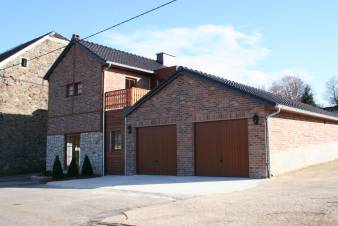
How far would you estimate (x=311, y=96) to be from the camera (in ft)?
150

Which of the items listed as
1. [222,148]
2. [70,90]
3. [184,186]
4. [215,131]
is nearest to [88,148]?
[70,90]

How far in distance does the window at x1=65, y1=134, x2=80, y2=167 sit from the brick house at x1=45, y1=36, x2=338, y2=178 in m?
0.06

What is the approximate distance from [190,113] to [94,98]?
265 inches

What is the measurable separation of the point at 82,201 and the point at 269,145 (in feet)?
23.9

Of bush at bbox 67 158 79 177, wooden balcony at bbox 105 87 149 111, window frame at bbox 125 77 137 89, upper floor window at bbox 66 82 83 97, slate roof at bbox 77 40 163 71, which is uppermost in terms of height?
slate roof at bbox 77 40 163 71

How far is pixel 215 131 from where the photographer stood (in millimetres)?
16062

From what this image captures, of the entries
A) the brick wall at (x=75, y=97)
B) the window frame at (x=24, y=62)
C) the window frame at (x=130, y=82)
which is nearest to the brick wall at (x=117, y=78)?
the window frame at (x=130, y=82)

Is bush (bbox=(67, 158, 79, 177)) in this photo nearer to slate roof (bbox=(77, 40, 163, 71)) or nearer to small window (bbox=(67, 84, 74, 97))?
small window (bbox=(67, 84, 74, 97))

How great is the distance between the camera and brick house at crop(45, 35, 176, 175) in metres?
20.4

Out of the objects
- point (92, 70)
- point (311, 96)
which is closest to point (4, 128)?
point (92, 70)

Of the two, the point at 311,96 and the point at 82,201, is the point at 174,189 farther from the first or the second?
the point at 311,96

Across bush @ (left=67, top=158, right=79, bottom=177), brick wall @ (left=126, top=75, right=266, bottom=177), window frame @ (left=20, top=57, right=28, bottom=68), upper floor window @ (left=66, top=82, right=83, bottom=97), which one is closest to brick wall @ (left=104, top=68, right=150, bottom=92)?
upper floor window @ (left=66, top=82, right=83, bottom=97)

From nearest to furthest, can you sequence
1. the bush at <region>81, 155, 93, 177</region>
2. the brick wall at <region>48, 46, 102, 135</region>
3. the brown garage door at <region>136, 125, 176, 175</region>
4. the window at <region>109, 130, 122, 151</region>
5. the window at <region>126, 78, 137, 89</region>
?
the brown garage door at <region>136, 125, 176, 175</region>
the bush at <region>81, 155, 93, 177</region>
the window at <region>109, 130, 122, 151</region>
the brick wall at <region>48, 46, 102, 135</region>
the window at <region>126, 78, 137, 89</region>

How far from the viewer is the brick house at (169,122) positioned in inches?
596
